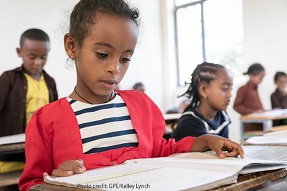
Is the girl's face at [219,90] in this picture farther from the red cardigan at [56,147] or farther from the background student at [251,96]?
the background student at [251,96]

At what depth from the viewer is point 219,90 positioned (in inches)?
86.4

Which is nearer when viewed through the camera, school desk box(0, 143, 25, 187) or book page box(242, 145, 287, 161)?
book page box(242, 145, 287, 161)

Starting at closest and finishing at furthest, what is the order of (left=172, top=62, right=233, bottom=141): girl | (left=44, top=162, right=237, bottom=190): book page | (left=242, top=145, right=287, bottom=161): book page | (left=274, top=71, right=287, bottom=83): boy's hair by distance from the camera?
(left=44, top=162, right=237, bottom=190): book page → (left=242, top=145, right=287, bottom=161): book page → (left=172, top=62, right=233, bottom=141): girl → (left=274, top=71, right=287, bottom=83): boy's hair

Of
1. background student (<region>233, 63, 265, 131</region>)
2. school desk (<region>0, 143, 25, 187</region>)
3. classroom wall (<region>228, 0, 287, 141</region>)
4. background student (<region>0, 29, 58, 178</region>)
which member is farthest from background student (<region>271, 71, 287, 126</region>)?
school desk (<region>0, 143, 25, 187</region>)

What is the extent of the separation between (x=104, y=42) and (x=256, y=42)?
5354mm

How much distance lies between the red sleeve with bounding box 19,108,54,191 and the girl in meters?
1.11

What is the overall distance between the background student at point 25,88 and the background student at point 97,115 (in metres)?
1.62

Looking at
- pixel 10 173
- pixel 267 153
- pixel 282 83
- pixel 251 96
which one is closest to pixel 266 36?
pixel 282 83

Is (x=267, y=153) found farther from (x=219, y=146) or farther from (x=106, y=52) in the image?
(x=106, y=52)

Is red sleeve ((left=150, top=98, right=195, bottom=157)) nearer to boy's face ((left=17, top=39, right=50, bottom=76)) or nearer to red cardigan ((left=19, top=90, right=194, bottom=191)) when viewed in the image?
red cardigan ((left=19, top=90, right=194, bottom=191))

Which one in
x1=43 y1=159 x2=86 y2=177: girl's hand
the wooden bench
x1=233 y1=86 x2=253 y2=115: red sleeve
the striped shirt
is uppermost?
the striped shirt

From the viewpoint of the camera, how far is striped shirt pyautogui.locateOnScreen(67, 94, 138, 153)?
3.51 feet

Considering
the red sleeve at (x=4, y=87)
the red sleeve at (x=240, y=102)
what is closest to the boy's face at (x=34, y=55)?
the red sleeve at (x=4, y=87)

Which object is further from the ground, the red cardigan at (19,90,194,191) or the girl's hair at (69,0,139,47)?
the girl's hair at (69,0,139,47)
